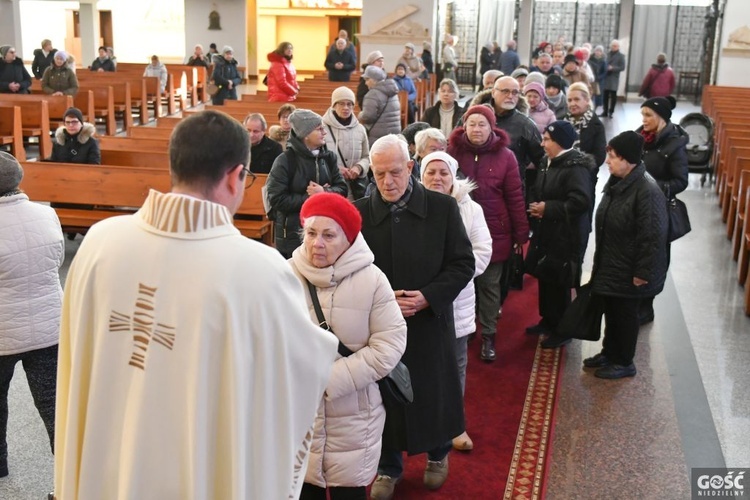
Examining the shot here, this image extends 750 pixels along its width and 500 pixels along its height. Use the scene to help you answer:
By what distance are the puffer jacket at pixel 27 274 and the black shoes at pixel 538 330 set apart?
11.4ft

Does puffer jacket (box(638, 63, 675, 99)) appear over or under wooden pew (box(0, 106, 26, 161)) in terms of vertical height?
over

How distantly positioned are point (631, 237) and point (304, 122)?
7.20ft

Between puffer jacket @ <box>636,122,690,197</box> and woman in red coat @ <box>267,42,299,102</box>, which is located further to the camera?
woman in red coat @ <box>267,42,299,102</box>

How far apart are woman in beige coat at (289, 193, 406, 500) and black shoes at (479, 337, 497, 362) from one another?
2559 mm

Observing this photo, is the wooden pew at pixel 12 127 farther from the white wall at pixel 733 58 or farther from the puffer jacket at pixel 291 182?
the white wall at pixel 733 58

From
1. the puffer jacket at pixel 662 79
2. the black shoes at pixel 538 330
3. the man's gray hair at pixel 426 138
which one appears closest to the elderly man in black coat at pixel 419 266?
the man's gray hair at pixel 426 138

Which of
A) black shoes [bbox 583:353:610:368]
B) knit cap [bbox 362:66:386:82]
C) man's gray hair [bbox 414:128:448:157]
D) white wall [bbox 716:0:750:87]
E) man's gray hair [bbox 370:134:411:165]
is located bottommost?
black shoes [bbox 583:353:610:368]

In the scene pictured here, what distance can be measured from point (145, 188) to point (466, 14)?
1943cm

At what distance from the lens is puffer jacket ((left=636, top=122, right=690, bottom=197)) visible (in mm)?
6098

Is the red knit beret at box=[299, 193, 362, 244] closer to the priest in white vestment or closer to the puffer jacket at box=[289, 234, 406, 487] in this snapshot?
the puffer jacket at box=[289, 234, 406, 487]

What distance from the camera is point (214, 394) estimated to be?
1.85m

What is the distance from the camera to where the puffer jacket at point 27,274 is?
11.7 ft

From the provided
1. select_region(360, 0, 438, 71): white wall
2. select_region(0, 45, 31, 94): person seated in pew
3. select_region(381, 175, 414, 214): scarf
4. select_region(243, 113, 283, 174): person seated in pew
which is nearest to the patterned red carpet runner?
select_region(381, 175, 414, 214): scarf

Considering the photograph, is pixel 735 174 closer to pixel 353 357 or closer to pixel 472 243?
pixel 472 243
